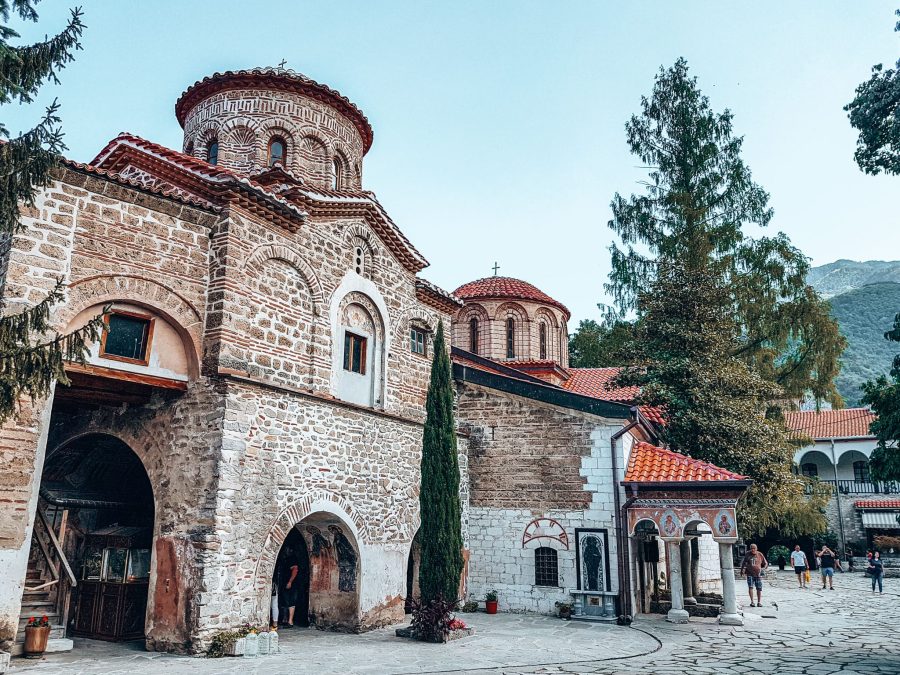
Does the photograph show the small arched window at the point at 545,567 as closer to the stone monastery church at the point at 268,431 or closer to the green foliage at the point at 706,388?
the stone monastery church at the point at 268,431

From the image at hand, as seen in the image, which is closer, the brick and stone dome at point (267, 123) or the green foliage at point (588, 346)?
the brick and stone dome at point (267, 123)

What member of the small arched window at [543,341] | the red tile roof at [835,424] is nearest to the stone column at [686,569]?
the small arched window at [543,341]

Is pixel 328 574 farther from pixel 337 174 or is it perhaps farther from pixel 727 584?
pixel 337 174

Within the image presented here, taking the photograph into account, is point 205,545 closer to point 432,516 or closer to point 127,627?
point 127,627

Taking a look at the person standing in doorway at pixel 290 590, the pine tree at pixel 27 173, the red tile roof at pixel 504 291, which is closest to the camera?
the pine tree at pixel 27 173

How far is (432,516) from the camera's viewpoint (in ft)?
34.4

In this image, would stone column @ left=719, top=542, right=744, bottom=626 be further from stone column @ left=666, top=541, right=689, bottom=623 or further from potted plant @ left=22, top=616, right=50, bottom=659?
potted plant @ left=22, top=616, right=50, bottom=659

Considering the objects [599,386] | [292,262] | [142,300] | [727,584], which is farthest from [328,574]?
[599,386]

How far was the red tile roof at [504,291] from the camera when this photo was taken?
71.4ft

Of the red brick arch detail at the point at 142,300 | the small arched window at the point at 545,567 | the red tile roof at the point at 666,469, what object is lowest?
the small arched window at the point at 545,567

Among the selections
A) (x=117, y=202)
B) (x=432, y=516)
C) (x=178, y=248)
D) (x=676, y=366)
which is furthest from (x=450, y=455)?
(x=676, y=366)

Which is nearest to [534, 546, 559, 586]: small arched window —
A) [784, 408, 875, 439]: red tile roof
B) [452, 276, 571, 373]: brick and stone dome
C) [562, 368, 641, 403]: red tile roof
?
[562, 368, 641, 403]: red tile roof

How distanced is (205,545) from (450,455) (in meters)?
3.92

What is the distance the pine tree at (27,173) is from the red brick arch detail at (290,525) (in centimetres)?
377
